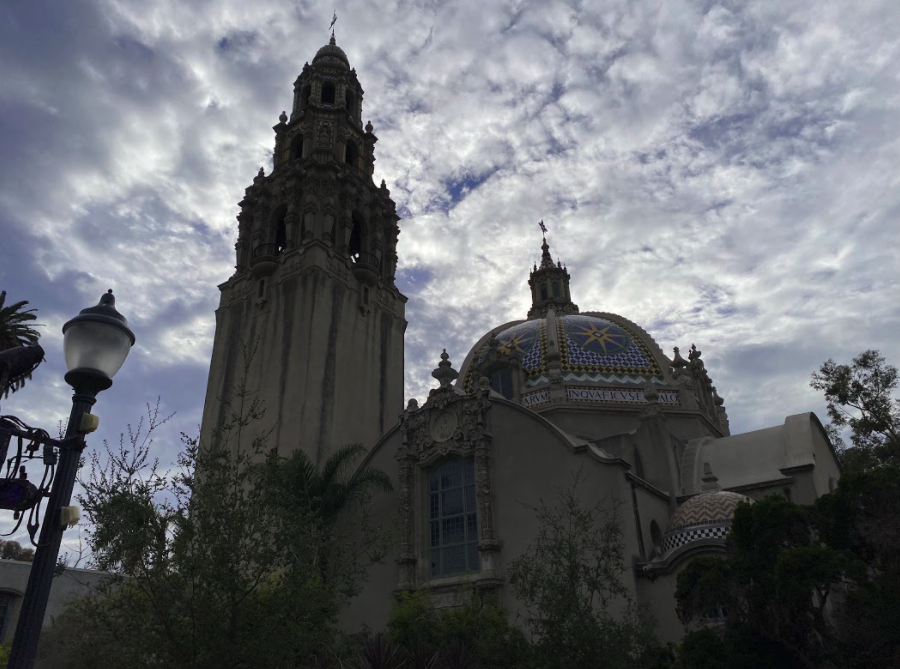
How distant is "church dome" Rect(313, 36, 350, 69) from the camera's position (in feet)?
119

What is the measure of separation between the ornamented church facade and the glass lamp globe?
31.5 ft

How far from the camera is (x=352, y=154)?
34500 millimetres

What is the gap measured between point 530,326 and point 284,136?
49.0ft

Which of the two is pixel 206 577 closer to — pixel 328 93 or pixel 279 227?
pixel 279 227

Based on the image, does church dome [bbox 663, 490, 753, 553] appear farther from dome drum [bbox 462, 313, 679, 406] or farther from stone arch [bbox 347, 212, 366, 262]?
stone arch [bbox 347, 212, 366, 262]

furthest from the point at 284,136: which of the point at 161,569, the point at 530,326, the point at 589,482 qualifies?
the point at 161,569

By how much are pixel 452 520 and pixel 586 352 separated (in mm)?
10286

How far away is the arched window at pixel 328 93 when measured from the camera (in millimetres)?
35594

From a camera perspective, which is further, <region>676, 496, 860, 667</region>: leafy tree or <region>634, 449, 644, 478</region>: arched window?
<region>634, 449, 644, 478</region>: arched window

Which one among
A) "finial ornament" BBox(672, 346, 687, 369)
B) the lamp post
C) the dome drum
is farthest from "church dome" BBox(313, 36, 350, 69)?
the lamp post

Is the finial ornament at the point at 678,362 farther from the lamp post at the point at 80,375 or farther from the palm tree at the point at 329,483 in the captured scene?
the lamp post at the point at 80,375

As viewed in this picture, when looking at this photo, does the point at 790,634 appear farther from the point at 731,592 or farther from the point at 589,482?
the point at 589,482

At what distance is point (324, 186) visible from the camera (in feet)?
99.0

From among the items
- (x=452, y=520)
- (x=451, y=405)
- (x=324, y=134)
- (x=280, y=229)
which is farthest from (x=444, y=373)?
(x=324, y=134)
